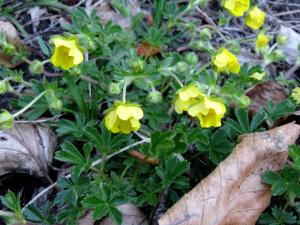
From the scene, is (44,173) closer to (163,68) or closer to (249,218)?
(163,68)

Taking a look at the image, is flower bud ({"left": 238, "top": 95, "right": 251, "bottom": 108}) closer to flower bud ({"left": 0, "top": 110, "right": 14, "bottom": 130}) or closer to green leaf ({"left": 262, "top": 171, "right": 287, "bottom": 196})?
green leaf ({"left": 262, "top": 171, "right": 287, "bottom": 196})

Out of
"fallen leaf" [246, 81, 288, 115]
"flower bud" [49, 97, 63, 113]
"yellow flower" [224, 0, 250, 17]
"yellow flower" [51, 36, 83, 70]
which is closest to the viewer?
"yellow flower" [51, 36, 83, 70]

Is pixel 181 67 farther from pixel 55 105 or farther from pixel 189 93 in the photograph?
pixel 55 105

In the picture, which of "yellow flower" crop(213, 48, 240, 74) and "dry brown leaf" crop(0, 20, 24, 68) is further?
"dry brown leaf" crop(0, 20, 24, 68)

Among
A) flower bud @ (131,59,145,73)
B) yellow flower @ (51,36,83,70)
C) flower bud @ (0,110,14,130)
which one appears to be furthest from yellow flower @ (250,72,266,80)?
flower bud @ (0,110,14,130)

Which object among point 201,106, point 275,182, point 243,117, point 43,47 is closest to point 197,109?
point 201,106

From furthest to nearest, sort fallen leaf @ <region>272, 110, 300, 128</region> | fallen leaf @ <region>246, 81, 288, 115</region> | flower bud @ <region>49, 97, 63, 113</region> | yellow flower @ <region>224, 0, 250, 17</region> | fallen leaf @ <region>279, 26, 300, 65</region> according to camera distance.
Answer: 1. fallen leaf @ <region>279, 26, 300, 65</region>
2. fallen leaf @ <region>246, 81, 288, 115</region>
3. yellow flower @ <region>224, 0, 250, 17</region>
4. fallen leaf @ <region>272, 110, 300, 128</region>
5. flower bud @ <region>49, 97, 63, 113</region>
